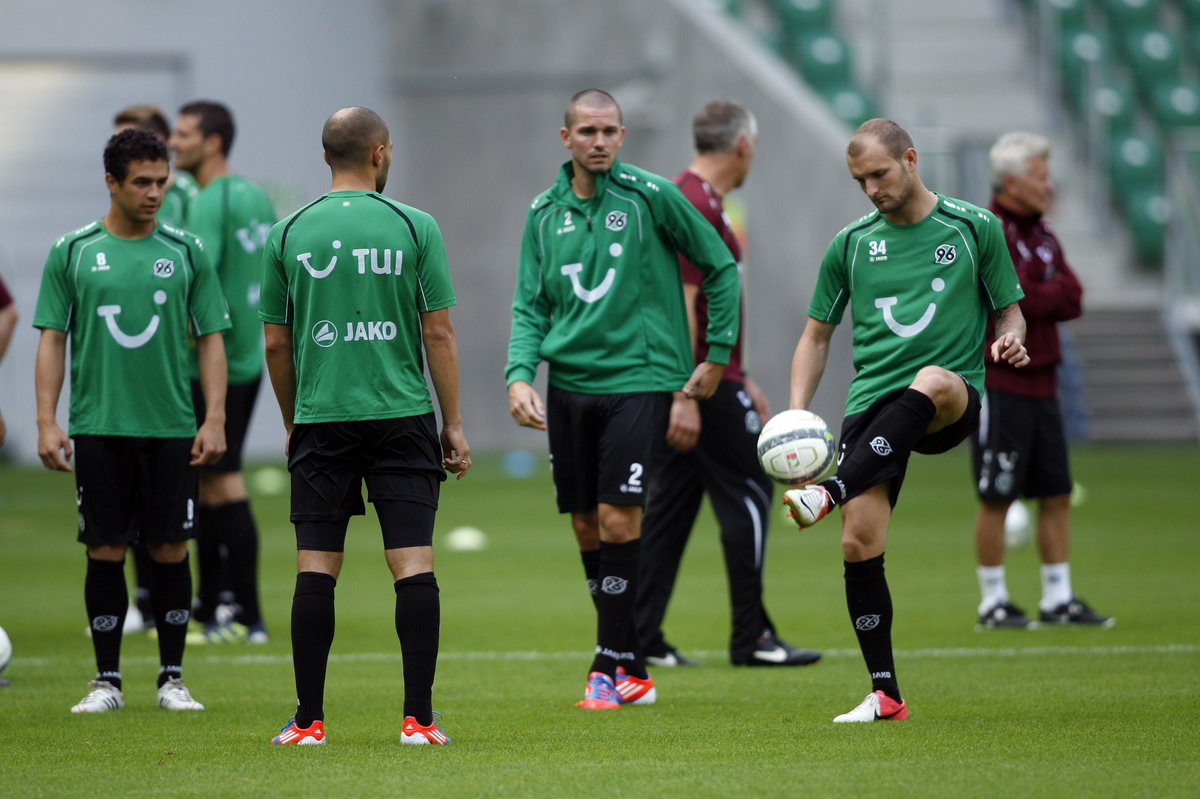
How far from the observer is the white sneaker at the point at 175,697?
622cm

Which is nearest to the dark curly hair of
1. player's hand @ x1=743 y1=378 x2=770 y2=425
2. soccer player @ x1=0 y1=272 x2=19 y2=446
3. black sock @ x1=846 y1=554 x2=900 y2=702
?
soccer player @ x1=0 y1=272 x2=19 y2=446

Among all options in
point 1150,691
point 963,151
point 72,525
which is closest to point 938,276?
point 1150,691

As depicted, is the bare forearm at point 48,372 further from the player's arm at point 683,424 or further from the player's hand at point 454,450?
Result: the player's arm at point 683,424

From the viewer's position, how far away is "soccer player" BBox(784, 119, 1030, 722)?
5594 millimetres

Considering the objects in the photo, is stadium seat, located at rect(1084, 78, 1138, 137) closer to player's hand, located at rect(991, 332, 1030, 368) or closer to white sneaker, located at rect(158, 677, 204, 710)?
player's hand, located at rect(991, 332, 1030, 368)

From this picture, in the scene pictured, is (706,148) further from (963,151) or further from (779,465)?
(963,151)

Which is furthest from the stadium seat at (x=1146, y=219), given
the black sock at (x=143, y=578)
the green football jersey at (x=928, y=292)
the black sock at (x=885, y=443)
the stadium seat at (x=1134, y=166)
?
the black sock at (x=885, y=443)

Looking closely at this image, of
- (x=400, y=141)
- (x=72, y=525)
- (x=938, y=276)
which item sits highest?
(x=400, y=141)

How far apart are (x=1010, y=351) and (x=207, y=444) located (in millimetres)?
2760

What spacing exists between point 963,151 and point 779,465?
48.9 ft

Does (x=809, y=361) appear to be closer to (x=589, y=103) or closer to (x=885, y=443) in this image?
(x=885, y=443)

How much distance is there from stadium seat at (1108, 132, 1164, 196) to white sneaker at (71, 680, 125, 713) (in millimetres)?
18438

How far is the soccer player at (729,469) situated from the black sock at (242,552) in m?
1.92

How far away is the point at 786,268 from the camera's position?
21422mm
